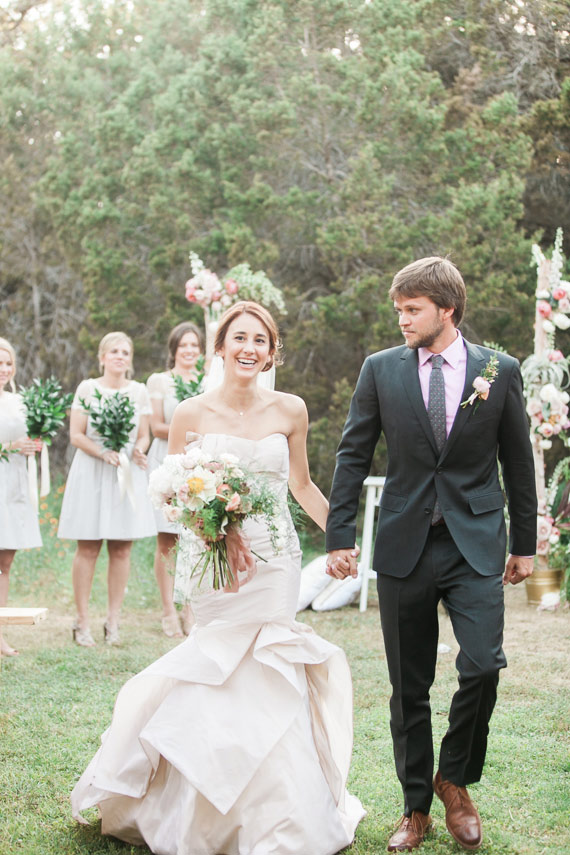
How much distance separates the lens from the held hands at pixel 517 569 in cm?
397

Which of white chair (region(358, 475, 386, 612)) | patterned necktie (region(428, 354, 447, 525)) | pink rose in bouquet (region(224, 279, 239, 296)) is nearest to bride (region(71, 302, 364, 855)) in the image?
patterned necktie (region(428, 354, 447, 525))

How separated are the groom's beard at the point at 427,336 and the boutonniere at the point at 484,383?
0.23 m

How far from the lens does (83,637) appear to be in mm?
7648

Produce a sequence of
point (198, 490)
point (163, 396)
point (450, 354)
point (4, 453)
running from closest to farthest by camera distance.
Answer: point (198, 490)
point (450, 354)
point (4, 453)
point (163, 396)

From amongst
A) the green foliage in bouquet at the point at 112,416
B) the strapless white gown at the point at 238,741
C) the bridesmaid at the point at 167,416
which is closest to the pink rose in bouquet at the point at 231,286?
the bridesmaid at the point at 167,416

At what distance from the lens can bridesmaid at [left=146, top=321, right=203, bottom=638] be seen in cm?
802

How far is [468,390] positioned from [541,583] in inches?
242

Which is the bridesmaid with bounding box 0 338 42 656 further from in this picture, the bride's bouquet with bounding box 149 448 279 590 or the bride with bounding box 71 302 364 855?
the bride's bouquet with bounding box 149 448 279 590

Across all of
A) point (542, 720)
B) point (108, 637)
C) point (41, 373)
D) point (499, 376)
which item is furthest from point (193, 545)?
point (41, 373)

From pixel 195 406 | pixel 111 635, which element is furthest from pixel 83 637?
pixel 195 406

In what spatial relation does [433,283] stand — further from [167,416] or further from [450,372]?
[167,416]

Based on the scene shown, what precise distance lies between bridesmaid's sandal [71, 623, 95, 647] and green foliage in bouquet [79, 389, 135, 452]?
1418 mm

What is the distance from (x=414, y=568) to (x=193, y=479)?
0.90 meters

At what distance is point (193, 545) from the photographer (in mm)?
3984
